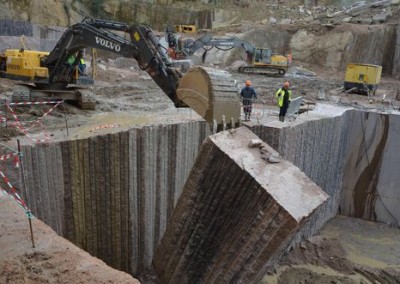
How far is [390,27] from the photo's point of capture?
24062 millimetres

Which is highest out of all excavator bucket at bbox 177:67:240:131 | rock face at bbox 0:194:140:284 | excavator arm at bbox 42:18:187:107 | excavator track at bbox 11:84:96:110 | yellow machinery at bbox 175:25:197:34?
yellow machinery at bbox 175:25:197:34

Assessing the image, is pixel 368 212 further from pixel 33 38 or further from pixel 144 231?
pixel 33 38

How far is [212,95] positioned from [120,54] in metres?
2.91

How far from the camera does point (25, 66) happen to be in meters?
9.20

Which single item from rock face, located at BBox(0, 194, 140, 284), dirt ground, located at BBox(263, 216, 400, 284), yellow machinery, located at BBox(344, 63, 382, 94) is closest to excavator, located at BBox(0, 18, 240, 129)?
rock face, located at BBox(0, 194, 140, 284)

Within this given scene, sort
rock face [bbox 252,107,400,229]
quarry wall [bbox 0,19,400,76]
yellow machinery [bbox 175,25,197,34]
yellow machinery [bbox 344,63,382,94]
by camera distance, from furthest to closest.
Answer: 1. yellow machinery [bbox 175,25,197,34]
2. quarry wall [bbox 0,19,400,76]
3. yellow machinery [bbox 344,63,382,94]
4. rock face [bbox 252,107,400,229]

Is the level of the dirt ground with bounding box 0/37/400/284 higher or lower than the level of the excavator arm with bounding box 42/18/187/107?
lower

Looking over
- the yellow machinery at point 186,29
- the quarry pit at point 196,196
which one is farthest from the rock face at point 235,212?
the yellow machinery at point 186,29

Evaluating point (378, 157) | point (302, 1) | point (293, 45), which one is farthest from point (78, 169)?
point (302, 1)

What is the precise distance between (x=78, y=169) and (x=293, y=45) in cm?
2204

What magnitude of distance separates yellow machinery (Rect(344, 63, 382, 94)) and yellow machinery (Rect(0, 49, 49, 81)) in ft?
41.4

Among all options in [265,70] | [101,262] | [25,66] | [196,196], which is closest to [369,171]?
[196,196]

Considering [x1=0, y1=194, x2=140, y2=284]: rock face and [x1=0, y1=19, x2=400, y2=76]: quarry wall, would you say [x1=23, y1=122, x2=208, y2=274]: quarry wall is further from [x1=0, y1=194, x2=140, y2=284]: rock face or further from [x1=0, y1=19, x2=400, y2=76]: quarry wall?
[x1=0, y1=19, x2=400, y2=76]: quarry wall

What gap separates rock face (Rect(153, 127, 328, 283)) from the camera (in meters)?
4.63
